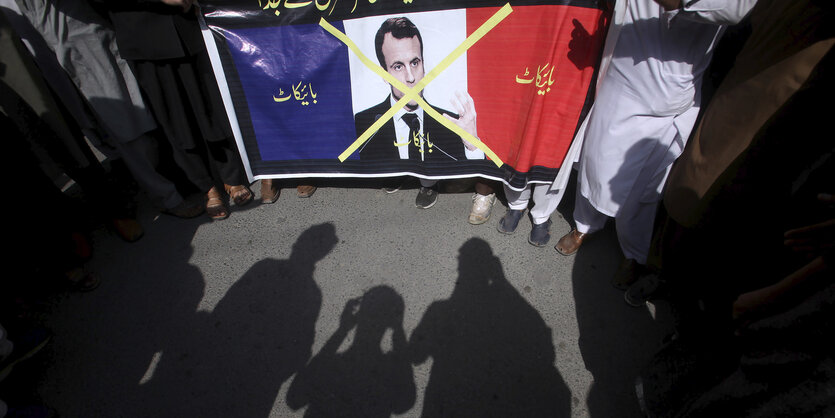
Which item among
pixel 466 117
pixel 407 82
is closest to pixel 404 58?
pixel 407 82

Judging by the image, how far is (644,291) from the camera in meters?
Result: 2.30

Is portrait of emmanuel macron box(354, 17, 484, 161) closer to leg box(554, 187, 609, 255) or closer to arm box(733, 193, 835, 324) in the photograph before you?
leg box(554, 187, 609, 255)

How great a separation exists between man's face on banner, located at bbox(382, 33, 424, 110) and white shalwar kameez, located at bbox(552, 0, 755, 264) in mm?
1015

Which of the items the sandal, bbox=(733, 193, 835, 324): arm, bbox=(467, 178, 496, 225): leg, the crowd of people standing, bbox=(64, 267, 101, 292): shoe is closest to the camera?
bbox=(733, 193, 835, 324): arm

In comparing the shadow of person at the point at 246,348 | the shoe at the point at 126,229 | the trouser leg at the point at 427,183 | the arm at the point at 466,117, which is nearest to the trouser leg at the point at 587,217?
the arm at the point at 466,117

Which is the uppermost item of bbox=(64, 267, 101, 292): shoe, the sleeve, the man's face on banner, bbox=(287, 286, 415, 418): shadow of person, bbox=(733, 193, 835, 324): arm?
→ the sleeve

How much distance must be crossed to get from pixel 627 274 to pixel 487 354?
1041mm

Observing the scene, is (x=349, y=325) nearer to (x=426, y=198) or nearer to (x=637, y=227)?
(x=426, y=198)

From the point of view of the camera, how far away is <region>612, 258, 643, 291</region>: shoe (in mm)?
2395

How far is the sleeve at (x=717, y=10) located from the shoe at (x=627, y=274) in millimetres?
1402

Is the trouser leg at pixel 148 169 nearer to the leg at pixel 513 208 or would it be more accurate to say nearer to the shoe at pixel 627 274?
the leg at pixel 513 208

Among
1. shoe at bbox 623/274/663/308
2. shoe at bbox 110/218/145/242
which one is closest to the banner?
shoe at bbox 623/274/663/308

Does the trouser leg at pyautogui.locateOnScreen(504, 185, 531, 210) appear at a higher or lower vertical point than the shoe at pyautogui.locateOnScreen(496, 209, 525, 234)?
higher

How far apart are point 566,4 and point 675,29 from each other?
51cm
